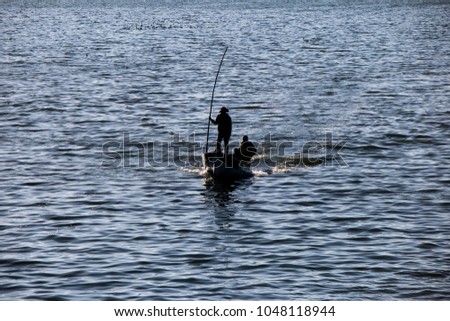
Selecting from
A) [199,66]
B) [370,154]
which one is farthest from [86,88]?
[370,154]

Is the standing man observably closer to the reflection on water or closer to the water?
the reflection on water

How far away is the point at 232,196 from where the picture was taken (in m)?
27.8

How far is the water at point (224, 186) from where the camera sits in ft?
68.0

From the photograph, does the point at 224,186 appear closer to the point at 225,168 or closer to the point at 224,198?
the point at 225,168

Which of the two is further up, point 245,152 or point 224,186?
point 245,152

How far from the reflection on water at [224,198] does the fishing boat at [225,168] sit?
20 cm

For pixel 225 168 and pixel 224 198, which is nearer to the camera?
pixel 224 198

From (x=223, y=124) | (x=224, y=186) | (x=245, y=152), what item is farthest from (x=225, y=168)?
(x=223, y=124)

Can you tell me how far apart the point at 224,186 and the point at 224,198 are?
129 centimetres

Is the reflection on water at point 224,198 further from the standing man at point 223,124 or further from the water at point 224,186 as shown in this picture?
the standing man at point 223,124

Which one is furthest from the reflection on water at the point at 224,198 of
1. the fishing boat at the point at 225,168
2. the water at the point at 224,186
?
the fishing boat at the point at 225,168

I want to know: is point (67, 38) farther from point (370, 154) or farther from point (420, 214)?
point (420, 214)

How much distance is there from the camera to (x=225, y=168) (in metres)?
28.8

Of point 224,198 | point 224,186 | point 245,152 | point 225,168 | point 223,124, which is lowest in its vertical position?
point 224,198
